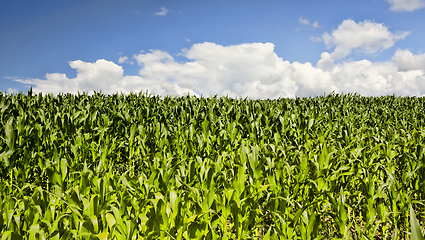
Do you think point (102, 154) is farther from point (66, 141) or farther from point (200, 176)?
point (200, 176)

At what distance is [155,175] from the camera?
262 centimetres

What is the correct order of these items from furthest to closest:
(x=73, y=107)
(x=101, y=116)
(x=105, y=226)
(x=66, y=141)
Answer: (x=73, y=107) → (x=101, y=116) → (x=66, y=141) → (x=105, y=226)

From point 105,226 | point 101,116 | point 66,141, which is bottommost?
point 105,226

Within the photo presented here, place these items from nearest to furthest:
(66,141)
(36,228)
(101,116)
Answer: (36,228), (66,141), (101,116)

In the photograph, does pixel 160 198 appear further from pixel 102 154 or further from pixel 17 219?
pixel 102 154

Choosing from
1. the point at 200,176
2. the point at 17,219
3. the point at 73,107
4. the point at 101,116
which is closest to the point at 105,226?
the point at 17,219

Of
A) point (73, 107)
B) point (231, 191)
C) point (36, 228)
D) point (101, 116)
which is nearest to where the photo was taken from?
point (36, 228)

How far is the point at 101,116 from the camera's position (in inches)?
225

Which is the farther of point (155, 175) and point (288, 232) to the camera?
point (155, 175)

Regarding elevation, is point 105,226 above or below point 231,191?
below

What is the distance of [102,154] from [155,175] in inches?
71.3

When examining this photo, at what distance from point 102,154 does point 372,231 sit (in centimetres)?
380

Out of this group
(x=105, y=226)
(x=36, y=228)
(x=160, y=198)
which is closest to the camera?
(x=36, y=228)

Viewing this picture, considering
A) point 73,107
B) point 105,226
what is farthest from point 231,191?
point 73,107
